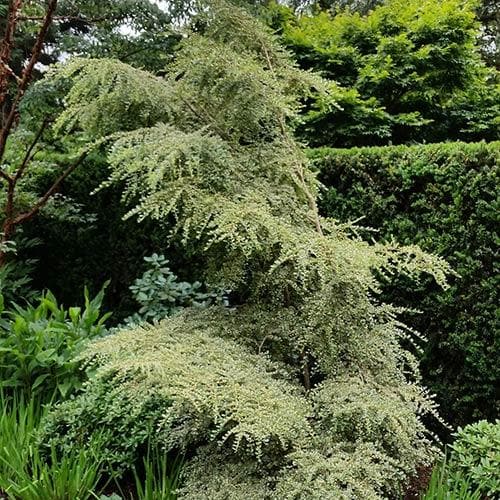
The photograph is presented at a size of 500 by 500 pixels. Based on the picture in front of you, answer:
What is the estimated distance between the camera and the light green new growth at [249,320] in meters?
1.58

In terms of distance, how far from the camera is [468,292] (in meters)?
2.56

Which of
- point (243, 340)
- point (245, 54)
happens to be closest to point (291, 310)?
point (243, 340)

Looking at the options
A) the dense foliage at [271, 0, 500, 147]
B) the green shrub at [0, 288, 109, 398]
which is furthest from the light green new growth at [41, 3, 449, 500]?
the dense foliage at [271, 0, 500, 147]

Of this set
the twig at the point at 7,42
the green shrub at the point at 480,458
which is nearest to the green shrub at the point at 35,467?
the green shrub at the point at 480,458

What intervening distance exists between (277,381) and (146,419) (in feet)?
2.20

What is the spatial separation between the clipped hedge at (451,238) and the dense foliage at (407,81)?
90 centimetres

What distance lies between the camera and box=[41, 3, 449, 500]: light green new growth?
158cm

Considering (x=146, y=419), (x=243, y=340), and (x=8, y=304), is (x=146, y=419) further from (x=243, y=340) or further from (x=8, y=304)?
(x=8, y=304)

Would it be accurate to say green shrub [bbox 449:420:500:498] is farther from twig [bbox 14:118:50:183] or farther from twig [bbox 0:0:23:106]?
twig [bbox 0:0:23:106]

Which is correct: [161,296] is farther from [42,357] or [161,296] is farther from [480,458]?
[480,458]

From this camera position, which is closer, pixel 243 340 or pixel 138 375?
pixel 138 375

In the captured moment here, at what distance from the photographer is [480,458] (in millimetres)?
2074

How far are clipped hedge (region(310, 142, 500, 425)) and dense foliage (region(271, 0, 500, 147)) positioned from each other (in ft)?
2.95

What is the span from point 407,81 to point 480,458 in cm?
268
